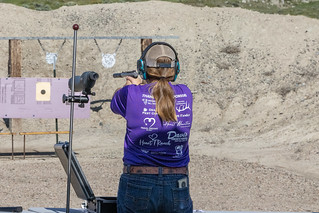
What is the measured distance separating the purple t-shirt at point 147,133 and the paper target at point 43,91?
460 inches

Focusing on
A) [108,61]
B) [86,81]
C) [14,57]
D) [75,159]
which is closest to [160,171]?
[86,81]

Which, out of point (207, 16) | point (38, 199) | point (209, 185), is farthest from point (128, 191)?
point (207, 16)

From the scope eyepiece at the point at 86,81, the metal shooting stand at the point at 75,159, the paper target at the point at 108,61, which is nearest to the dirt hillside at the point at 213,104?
the paper target at the point at 108,61

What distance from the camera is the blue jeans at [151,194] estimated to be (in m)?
3.37

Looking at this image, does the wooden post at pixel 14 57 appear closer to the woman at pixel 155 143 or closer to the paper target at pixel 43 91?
the paper target at pixel 43 91

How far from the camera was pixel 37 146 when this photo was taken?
17.0 meters

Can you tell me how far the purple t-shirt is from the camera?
3.45 meters

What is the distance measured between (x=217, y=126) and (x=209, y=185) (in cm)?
884

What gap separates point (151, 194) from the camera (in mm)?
3371

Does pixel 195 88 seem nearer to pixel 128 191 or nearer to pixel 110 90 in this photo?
pixel 110 90

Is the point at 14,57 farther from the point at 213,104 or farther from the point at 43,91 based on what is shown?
the point at 213,104

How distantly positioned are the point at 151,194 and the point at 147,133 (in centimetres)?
33
